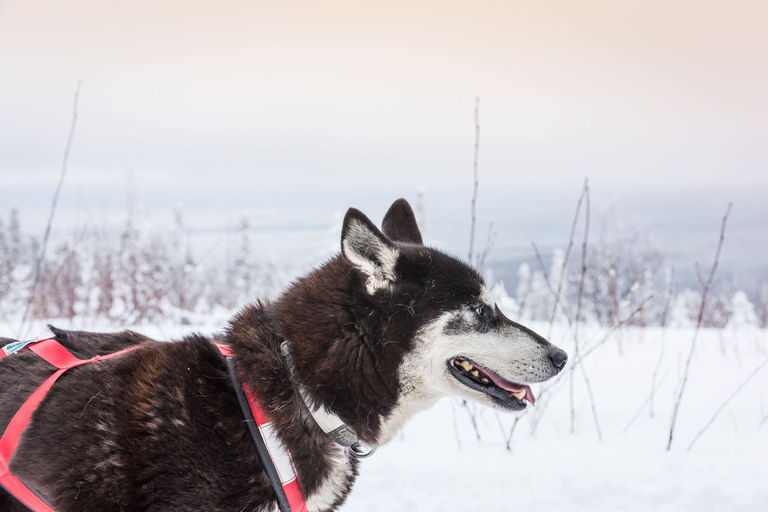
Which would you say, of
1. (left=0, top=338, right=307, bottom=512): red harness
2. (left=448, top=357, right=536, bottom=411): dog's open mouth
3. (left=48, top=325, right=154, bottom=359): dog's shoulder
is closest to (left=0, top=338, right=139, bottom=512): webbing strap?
(left=0, top=338, right=307, bottom=512): red harness

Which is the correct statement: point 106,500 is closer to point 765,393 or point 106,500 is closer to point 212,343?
point 212,343

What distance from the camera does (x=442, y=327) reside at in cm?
241

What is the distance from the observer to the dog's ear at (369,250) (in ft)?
7.18

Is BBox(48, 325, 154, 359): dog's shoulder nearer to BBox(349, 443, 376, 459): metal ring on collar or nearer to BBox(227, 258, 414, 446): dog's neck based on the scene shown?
BBox(227, 258, 414, 446): dog's neck

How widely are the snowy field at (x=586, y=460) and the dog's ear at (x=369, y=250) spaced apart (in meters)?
1.81

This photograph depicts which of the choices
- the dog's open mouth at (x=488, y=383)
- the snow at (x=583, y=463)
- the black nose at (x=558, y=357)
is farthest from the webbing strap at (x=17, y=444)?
Result: the black nose at (x=558, y=357)

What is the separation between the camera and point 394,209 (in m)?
3.06

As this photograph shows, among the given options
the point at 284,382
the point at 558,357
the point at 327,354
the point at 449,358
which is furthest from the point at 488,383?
the point at 284,382

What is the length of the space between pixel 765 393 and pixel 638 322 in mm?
4303

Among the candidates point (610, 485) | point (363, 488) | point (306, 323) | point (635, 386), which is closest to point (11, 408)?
point (306, 323)

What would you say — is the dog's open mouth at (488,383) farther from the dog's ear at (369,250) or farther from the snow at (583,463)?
the snow at (583,463)

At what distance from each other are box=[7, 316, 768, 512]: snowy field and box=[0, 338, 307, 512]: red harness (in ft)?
5.02

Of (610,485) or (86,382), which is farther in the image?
(610,485)

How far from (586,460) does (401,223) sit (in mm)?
2325
